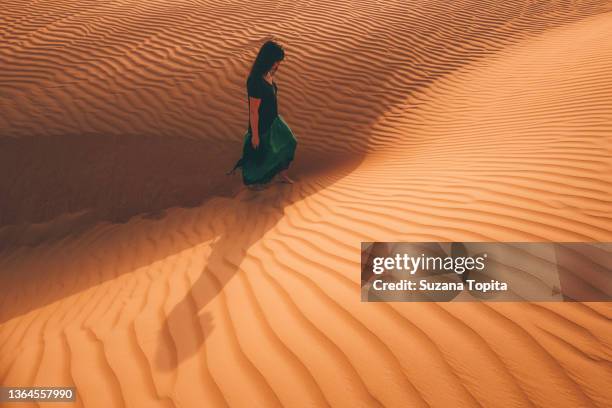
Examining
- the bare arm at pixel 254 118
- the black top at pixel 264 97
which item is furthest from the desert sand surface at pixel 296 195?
the black top at pixel 264 97

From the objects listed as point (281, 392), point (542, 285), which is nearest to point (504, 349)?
point (542, 285)

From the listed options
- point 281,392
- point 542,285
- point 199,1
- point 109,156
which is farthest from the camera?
point 199,1

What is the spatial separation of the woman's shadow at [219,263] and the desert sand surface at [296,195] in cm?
2

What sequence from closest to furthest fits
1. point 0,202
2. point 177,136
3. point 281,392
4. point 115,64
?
point 281,392 → point 0,202 → point 177,136 → point 115,64

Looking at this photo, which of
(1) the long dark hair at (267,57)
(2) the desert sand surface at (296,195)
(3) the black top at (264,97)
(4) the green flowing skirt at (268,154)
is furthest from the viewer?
(4) the green flowing skirt at (268,154)

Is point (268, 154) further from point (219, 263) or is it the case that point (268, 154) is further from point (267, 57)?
point (219, 263)

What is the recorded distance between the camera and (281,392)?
75.5 inches

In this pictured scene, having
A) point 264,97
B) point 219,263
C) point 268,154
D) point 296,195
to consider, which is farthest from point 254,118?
point 219,263

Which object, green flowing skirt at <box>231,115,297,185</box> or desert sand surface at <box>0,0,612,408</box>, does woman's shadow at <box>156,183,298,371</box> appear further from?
green flowing skirt at <box>231,115,297,185</box>

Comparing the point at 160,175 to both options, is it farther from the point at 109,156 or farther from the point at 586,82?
the point at 586,82

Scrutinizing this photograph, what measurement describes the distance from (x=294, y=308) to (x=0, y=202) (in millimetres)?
4811

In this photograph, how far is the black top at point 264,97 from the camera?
13.9 feet

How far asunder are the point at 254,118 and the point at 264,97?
0.30 metres

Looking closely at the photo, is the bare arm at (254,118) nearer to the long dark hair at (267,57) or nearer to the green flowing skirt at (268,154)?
the green flowing skirt at (268,154)
